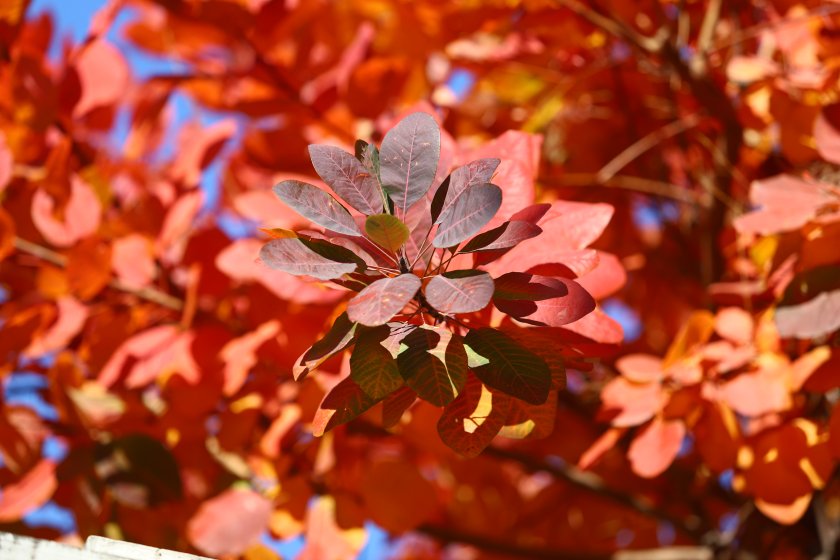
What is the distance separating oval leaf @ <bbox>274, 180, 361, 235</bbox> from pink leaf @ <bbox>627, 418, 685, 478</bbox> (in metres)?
0.41

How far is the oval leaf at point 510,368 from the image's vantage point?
51 cm

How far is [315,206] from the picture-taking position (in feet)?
1.73

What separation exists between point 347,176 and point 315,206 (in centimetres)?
3

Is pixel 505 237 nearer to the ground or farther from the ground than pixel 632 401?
farther from the ground

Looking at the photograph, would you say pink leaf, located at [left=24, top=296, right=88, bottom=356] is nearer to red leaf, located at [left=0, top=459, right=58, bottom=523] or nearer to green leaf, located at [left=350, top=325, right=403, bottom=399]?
red leaf, located at [left=0, top=459, right=58, bottom=523]

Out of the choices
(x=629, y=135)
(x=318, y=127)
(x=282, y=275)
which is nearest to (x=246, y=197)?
(x=282, y=275)

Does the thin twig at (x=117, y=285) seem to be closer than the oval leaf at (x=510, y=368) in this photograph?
No

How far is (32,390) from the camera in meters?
1.15

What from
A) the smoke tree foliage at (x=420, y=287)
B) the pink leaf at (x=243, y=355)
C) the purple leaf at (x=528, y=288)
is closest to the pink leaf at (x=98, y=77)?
the pink leaf at (x=243, y=355)

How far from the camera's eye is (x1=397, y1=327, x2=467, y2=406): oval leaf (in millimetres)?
501

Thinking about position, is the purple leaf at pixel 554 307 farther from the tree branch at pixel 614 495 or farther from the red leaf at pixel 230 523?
the tree branch at pixel 614 495

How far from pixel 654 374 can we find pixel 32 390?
2.65 ft

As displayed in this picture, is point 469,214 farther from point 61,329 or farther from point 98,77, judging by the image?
point 98,77

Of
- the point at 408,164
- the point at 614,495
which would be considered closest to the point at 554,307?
the point at 408,164
